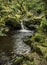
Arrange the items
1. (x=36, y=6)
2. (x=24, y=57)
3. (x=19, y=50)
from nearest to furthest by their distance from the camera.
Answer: (x=24, y=57) < (x=19, y=50) < (x=36, y=6)

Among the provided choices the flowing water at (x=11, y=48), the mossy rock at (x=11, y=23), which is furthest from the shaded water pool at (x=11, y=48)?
the mossy rock at (x=11, y=23)

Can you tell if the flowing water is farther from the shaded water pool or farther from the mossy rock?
the mossy rock

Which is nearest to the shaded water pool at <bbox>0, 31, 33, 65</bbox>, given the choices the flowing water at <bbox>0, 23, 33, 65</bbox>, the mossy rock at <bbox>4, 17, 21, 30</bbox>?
the flowing water at <bbox>0, 23, 33, 65</bbox>

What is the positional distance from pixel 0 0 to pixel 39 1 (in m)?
7.30

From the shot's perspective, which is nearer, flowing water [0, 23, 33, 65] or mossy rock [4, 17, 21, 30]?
flowing water [0, 23, 33, 65]

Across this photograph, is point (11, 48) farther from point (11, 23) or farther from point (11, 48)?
point (11, 23)

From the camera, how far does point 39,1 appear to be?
39000 mm

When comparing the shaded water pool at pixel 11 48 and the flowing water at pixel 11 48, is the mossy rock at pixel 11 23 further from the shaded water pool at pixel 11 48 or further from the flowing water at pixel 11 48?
the shaded water pool at pixel 11 48

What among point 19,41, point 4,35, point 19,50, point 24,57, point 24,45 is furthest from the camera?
point 4,35

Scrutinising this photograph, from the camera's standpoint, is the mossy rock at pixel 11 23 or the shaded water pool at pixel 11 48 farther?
the mossy rock at pixel 11 23

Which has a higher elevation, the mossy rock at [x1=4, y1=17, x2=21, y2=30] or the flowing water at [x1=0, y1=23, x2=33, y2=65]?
the mossy rock at [x1=4, y1=17, x2=21, y2=30]

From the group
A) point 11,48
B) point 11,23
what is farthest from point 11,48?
point 11,23

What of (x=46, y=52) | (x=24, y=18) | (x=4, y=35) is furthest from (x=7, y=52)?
(x=24, y=18)

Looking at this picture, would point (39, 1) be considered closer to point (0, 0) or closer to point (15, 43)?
point (0, 0)
